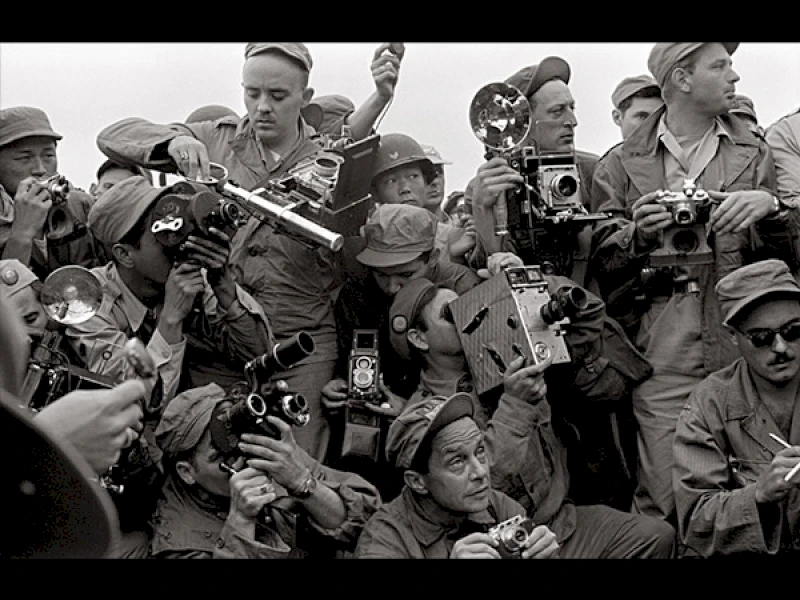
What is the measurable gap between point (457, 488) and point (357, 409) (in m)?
0.59

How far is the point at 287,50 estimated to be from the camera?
5508 millimetres

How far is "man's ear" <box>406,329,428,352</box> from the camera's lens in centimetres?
529

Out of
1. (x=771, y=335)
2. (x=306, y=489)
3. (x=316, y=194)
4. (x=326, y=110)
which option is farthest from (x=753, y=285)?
(x=326, y=110)

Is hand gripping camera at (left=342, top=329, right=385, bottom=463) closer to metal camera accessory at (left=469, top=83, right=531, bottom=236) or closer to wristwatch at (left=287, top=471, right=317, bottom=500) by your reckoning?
wristwatch at (left=287, top=471, right=317, bottom=500)

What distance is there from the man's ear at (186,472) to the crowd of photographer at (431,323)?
19 millimetres

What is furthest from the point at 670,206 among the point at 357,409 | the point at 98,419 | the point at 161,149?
the point at 98,419

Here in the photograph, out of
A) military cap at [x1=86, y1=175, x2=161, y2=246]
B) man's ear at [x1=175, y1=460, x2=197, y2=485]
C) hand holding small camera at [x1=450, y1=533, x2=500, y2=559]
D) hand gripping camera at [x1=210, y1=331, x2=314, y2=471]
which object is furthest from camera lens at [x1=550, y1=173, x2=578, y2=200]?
man's ear at [x1=175, y1=460, x2=197, y2=485]

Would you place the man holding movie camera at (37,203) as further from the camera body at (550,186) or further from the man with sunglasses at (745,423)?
the man with sunglasses at (745,423)

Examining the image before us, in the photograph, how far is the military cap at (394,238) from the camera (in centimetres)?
541

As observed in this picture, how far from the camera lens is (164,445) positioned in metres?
4.69

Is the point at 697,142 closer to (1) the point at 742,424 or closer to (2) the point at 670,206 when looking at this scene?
(2) the point at 670,206

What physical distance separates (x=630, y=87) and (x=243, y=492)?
3102mm

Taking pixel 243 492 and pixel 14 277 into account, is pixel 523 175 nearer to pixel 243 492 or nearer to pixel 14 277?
pixel 243 492

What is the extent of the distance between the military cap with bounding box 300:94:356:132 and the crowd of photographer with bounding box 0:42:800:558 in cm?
56
